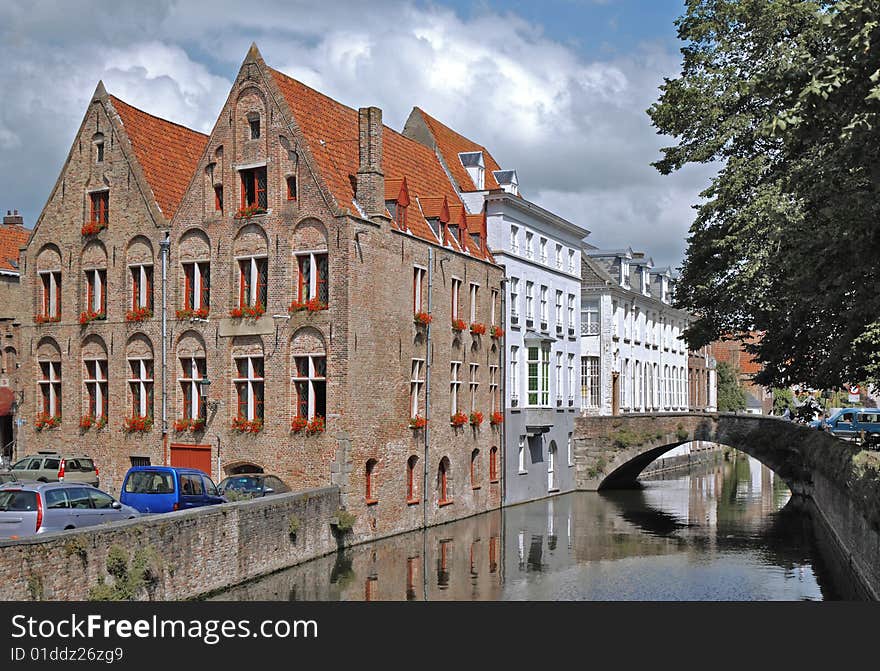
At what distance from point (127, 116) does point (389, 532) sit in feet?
56.8

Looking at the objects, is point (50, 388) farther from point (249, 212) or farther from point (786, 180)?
point (786, 180)

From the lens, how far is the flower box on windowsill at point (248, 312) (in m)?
35.9

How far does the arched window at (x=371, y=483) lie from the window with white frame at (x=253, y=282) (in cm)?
604

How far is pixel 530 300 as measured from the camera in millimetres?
50250

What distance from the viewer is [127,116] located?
4022 centimetres

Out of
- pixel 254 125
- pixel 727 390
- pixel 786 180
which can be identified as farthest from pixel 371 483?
pixel 727 390

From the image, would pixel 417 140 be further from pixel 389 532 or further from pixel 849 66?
pixel 849 66

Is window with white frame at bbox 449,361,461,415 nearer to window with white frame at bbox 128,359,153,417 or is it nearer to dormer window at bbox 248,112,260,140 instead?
window with white frame at bbox 128,359,153,417

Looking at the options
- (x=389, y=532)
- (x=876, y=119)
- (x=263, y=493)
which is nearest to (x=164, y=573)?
(x=263, y=493)

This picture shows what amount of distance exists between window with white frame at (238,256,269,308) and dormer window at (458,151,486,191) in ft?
→ 52.0

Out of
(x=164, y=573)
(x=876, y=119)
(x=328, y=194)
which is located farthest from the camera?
(x=328, y=194)

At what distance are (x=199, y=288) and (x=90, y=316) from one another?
4935 millimetres

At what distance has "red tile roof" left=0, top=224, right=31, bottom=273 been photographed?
54316mm

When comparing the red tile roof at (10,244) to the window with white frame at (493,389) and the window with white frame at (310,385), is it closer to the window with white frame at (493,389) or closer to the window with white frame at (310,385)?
the window with white frame at (493,389)
